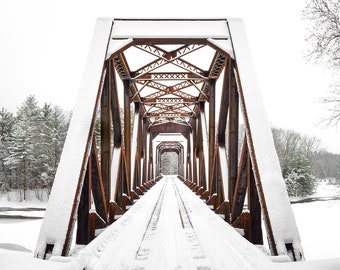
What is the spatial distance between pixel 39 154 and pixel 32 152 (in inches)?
59.2

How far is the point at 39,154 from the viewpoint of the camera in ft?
158

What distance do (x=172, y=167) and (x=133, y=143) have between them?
8942 centimetres

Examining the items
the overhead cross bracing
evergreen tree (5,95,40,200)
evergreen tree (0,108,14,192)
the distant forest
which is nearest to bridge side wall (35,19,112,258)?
the overhead cross bracing

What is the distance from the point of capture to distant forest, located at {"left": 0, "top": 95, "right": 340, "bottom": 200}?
43.5 metres

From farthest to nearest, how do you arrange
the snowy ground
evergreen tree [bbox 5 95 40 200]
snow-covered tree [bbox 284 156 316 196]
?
evergreen tree [bbox 5 95 40 200], snow-covered tree [bbox 284 156 316 196], the snowy ground

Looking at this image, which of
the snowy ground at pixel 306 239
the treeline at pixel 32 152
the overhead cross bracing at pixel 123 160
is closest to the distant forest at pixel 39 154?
the treeline at pixel 32 152

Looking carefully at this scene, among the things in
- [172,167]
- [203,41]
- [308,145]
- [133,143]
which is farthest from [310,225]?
[172,167]

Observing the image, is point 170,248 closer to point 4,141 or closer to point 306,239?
point 306,239

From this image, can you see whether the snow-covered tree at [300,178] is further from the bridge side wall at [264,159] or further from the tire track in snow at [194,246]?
the bridge side wall at [264,159]

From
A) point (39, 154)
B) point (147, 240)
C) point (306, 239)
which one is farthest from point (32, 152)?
point (147, 240)

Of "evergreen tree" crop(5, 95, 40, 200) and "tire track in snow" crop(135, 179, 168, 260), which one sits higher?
"evergreen tree" crop(5, 95, 40, 200)

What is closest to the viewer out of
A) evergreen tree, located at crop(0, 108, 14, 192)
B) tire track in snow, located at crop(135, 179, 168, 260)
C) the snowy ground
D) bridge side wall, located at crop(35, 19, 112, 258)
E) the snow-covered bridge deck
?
the snowy ground

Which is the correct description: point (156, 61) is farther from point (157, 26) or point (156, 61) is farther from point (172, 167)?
point (172, 167)

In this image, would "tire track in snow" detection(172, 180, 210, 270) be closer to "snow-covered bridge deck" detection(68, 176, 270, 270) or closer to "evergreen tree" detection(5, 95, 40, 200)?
"snow-covered bridge deck" detection(68, 176, 270, 270)
